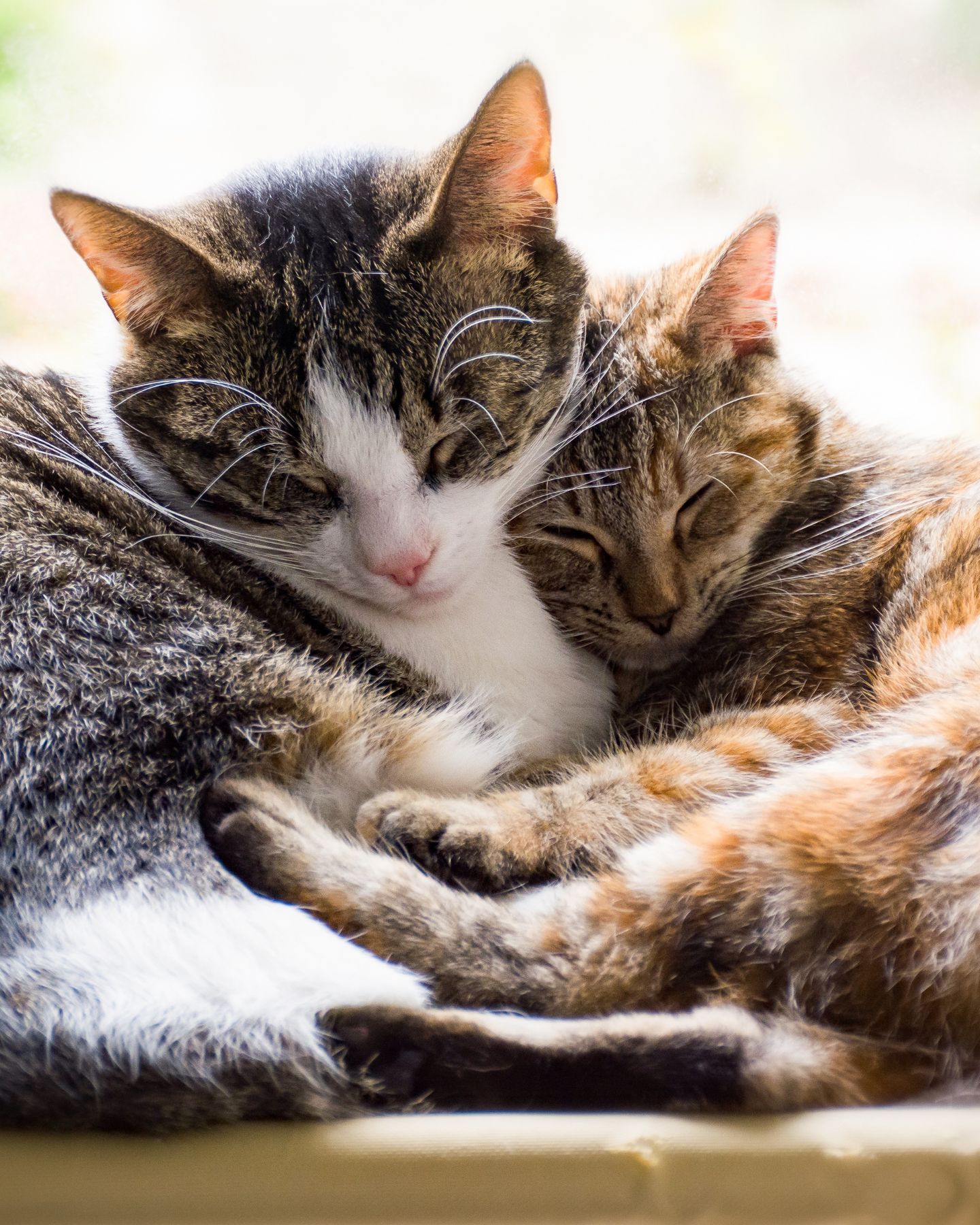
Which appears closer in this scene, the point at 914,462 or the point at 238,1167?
the point at 238,1167

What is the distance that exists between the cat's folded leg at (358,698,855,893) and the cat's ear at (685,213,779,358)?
19.0 inches

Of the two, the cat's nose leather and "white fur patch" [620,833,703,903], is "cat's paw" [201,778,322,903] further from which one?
the cat's nose leather

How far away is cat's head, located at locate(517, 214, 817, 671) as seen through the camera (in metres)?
1.34

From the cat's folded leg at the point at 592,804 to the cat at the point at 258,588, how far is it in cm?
9

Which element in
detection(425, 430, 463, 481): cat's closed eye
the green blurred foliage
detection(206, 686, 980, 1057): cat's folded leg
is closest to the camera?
detection(206, 686, 980, 1057): cat's folded leg

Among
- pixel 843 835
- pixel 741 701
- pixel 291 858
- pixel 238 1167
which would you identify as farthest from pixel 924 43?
pixel 238 1167

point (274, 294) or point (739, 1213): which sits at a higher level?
point (274, 294)

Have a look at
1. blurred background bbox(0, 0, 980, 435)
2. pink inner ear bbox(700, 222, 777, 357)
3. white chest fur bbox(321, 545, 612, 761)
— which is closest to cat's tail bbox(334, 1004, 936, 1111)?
white chest fur bbox(321, 545, 612, 761)

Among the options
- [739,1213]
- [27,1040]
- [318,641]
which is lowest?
[739,1213]

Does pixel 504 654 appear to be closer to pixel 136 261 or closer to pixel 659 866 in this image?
pixel 659 866

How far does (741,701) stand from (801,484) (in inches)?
12.4

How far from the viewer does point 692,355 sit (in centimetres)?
139

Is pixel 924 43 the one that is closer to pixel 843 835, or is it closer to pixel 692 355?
pixel 692 355

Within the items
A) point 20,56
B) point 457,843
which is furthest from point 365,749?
point 20,56
